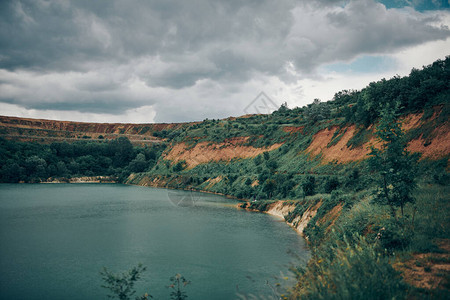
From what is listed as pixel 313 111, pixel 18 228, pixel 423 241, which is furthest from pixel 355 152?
pixel 18 228

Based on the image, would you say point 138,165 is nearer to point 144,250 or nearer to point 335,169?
point 335,169

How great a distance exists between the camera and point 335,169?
45656 mm

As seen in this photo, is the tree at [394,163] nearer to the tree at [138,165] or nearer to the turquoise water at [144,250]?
the turquoise water at [144,250]

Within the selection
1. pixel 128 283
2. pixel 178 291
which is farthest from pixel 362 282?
pixel 128 283

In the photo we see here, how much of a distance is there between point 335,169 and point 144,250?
3205cm

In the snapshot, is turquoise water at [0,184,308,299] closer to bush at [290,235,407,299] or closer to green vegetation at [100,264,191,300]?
green vegetation at [100,264,191,300]

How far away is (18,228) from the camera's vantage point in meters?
32.8

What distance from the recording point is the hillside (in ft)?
35.8

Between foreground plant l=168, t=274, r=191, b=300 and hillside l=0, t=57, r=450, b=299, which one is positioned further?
foreground plant l=168, t=274, r=191, b=300

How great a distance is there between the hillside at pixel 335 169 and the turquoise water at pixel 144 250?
4.60m

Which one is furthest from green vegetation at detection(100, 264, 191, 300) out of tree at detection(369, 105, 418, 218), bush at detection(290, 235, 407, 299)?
tree at detection(369, 105, 418, 218)

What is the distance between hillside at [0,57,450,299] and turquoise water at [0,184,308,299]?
4.60m

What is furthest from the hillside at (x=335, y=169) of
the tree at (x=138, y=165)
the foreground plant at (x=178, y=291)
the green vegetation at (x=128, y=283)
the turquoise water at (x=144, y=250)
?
the green vegetation at (x=128, y=283)

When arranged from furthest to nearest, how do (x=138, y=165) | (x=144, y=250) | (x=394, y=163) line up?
(x=138, y=165), (x=144, y=250), (x=394, y=163)
